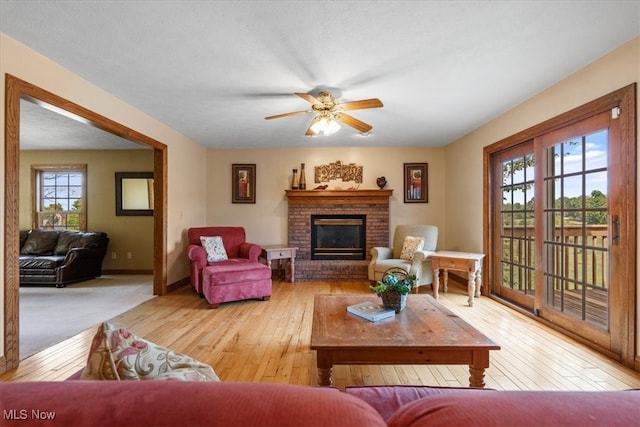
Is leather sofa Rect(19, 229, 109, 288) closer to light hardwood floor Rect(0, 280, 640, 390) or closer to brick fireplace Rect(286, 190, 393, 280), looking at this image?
light hardwood floor Rect(0, 280, 640, 390)

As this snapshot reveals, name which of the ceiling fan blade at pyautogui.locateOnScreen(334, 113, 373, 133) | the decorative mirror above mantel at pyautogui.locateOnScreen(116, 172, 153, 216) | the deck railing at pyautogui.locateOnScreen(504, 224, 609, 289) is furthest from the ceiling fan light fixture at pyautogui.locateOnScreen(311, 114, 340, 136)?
the decorative mirror above mantel at pyautogui.locateOnScreen(116, 172, 153, 216)

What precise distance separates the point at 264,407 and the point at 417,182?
5507mm

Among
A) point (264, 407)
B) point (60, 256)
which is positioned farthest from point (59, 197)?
point (264, 407)

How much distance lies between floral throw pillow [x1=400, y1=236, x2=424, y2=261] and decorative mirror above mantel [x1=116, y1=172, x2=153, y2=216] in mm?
4752

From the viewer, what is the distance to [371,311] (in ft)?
6.70

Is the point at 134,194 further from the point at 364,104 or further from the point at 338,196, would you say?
the point at 364,104

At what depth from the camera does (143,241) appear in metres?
5.64

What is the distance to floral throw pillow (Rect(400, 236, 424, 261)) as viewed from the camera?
446 cm

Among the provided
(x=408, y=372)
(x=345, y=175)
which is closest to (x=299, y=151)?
(x=345, y=175)

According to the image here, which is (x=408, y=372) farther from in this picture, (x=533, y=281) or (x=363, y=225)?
(x=363, y=225)

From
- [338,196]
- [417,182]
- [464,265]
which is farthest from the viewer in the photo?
[417,182]

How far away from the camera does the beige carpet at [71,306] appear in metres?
2.70

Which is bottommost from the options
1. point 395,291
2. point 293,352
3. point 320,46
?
point 293,352

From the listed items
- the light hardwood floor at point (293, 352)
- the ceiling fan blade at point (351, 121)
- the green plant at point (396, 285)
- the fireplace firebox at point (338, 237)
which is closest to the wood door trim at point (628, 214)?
the light hardwood floor at point (293, 352)
